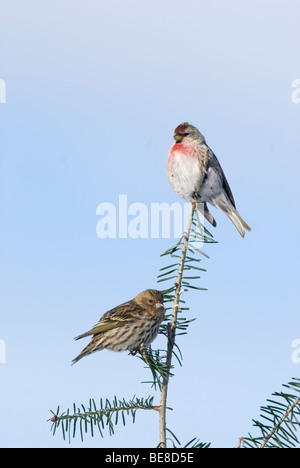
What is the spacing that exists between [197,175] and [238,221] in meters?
1.25

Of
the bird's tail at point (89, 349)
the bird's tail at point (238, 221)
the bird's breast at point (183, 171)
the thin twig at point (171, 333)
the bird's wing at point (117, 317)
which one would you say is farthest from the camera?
the bird's tail at point (238, 221)

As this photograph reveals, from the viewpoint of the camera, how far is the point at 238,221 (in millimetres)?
7953

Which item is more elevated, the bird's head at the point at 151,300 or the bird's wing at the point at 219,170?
the bird's wing at the point at 219,170

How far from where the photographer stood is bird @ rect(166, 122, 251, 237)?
710cm


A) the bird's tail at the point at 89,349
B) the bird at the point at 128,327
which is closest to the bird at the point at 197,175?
the bird at the point at 128,327

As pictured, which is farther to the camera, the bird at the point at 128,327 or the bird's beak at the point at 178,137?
the bird's beak at the point at 178,137

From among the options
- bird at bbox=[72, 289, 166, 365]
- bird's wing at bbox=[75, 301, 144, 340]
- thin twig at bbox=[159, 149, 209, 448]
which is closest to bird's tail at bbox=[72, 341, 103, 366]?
bird at bbox=[72, 289, 166, 365]

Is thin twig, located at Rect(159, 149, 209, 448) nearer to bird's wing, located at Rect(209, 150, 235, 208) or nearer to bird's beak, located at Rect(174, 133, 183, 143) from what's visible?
bird's wing, located at Rect(209, 150, 235, 208)

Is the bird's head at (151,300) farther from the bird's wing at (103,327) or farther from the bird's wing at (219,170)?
the bird's wing at (219,170)

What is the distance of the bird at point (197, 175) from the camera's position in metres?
7.10

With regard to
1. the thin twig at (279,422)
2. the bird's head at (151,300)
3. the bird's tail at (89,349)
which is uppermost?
the bird's head at (151,300)
